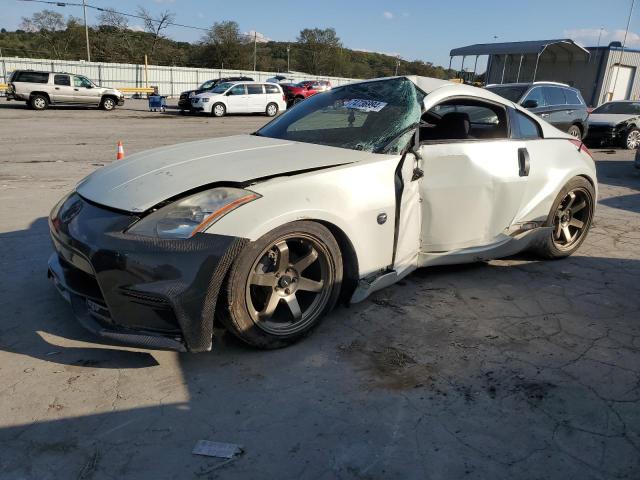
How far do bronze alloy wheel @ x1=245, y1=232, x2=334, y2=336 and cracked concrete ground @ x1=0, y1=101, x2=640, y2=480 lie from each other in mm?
180

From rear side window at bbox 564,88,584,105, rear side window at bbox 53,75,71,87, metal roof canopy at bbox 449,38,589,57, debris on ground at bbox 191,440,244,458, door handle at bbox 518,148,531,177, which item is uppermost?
metal roof canopy at bbox 449,38,589,57

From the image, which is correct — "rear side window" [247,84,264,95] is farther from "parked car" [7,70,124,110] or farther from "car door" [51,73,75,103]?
"car door" [51,73,75,103]

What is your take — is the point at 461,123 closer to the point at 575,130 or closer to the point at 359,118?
the point at 359,118

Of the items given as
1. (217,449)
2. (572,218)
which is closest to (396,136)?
(217,449)

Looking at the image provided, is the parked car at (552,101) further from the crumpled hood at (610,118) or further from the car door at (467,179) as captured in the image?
the car door at (467,179)

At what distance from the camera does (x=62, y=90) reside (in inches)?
861

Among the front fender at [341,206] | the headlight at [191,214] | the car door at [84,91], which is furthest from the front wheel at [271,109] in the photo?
the headlight at [191,214]

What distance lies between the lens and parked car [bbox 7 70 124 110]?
21000 millimetres

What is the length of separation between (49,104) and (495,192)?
2318cm

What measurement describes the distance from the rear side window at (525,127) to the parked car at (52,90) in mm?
22601

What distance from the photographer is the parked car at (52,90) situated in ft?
68.9

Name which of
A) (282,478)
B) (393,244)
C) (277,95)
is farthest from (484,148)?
(277,95)

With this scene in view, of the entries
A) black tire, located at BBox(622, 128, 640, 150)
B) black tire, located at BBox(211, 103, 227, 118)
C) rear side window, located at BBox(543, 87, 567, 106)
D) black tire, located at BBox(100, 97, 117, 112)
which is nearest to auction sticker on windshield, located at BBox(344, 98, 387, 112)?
rear side window, located at BBox(543, 87, 567, 106)

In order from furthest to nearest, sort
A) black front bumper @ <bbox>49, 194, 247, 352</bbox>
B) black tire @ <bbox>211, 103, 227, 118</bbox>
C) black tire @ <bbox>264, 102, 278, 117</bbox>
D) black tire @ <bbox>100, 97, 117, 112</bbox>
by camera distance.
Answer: black tire @ <bbox>264, 102, 278, 117</bbox> < black tire @ <bbox>100, 97, 117, 112</bbox> < black tire @ <bbox>211, 103, 227, 118</bbox> < black front bumper @ <bbox>49, 194, 247, 352</bbox>
